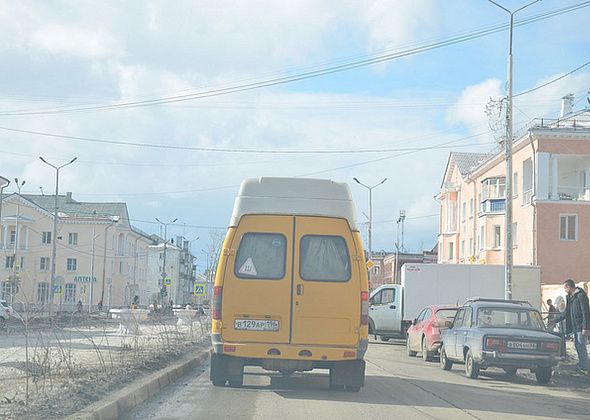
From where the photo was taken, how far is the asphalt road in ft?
33.0

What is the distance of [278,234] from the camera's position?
38.3ft

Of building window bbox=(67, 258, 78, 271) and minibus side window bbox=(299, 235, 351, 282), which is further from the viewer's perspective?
building window bbox=(67, 258, 78, 271)

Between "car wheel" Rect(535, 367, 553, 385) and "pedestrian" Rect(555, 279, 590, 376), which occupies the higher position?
"pedestrian" Rect(555, 279, 590, 376)

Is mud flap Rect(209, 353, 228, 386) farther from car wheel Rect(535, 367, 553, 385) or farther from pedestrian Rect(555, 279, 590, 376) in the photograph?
pedestrian Rect(555, 279, 590, 376)

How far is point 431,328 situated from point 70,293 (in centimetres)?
6915

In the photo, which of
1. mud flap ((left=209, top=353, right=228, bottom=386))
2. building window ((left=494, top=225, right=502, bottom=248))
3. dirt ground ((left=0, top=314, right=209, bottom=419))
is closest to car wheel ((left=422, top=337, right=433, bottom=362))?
dirt ground ((left=0, top=314, right=209, bottom=419))

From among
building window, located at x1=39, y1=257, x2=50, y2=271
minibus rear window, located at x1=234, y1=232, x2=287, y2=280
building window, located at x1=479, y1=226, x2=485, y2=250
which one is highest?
building window, located at x1=479, y1=226, x2=485, y2=250

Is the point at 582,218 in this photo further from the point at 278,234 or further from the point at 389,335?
the point at 278,234

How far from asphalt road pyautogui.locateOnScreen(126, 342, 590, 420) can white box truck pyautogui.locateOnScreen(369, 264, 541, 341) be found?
1257 centimetres

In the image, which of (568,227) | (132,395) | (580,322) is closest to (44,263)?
(568,227)

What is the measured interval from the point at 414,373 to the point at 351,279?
6.13 metres

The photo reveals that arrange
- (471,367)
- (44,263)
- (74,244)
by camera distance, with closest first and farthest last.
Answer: (471,367)
(44,263)
(74,244)

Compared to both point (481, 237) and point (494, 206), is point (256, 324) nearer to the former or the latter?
point (494, 206)

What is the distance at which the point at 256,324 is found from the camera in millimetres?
11422
